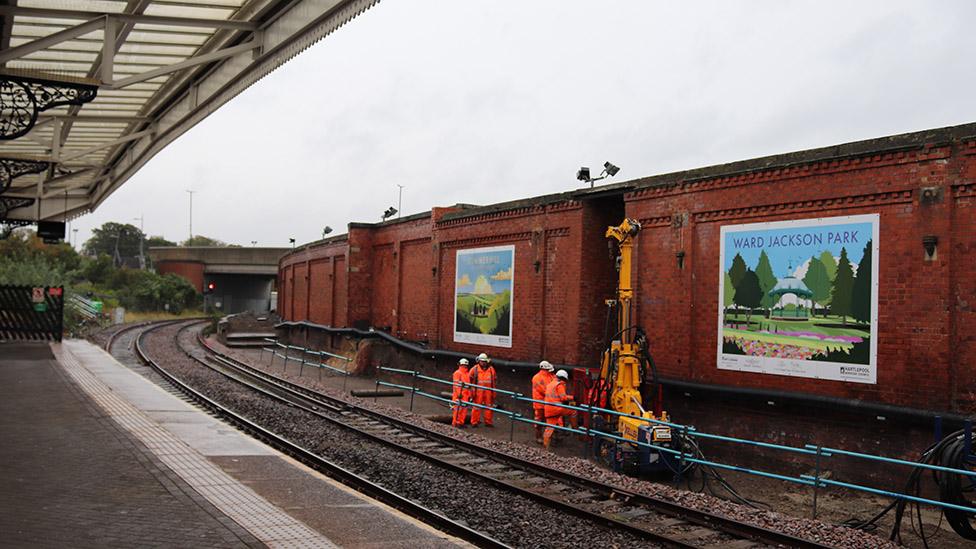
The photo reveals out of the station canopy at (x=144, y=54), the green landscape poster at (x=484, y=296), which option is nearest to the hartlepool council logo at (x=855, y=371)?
the station canopy at (x=144, y=54)

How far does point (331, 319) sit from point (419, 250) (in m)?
8.60

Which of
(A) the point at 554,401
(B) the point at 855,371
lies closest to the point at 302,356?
(A) the point at 554,401

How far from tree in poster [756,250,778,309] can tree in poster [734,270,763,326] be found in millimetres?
77

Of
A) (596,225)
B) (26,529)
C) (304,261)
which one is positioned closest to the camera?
(26,529)

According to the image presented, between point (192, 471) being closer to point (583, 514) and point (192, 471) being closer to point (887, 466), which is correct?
point (583, 514)

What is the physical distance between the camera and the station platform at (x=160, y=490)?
25.0 feet

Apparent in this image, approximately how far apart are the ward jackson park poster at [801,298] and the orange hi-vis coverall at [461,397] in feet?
18.5

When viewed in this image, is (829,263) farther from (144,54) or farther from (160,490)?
(144,54)

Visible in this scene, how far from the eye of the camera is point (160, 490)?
30.3 feet

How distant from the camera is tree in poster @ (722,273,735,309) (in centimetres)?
1413

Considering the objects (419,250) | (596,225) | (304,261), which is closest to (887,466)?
(596,225)

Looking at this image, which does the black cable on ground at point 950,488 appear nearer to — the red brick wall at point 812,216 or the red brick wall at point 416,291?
the red brick wall at point 812,216

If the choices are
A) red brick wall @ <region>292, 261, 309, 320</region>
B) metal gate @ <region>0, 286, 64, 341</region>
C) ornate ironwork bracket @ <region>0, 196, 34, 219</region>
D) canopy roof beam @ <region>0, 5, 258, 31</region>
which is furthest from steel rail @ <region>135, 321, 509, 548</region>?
red brick wall @ <region>292, 261, 309, 320</region>

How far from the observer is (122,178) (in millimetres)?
26219
